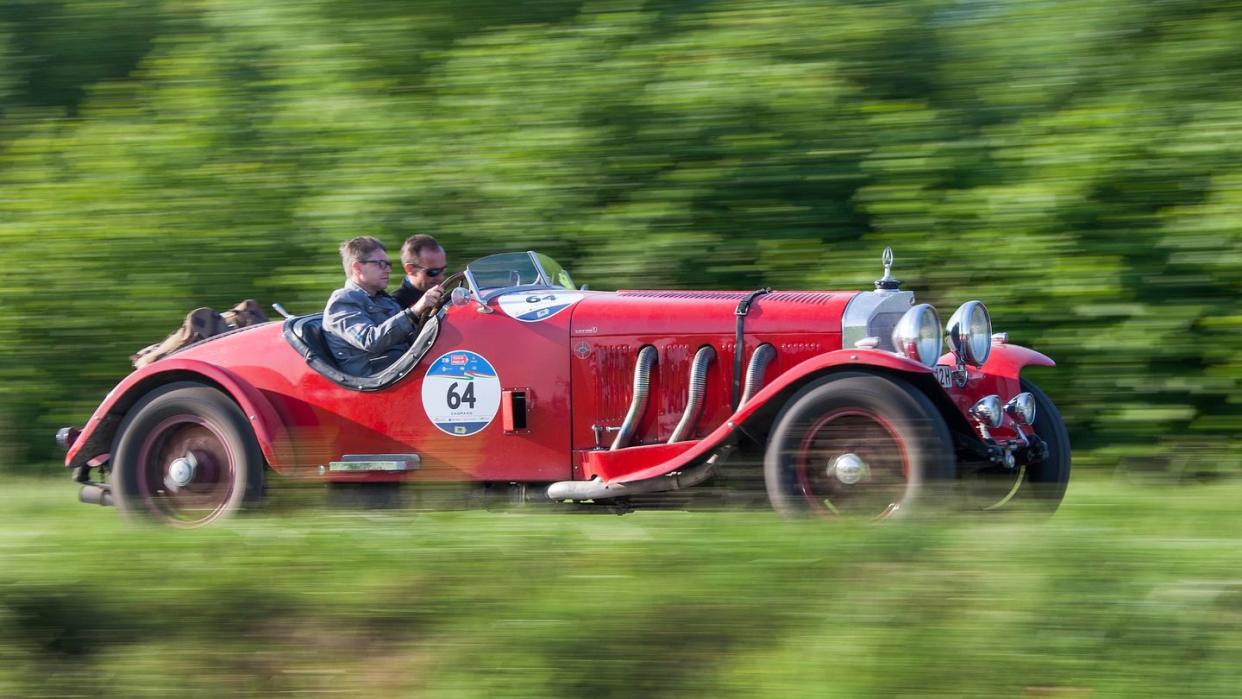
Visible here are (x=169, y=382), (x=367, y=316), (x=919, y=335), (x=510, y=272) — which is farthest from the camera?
(x=510, y=272)

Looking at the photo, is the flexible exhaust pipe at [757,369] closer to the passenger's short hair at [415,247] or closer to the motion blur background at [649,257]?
the motion blur background at [649,257]

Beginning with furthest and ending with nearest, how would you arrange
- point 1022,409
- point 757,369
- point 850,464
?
1. point 1022,409
2. point 757,369
3. point 850,464

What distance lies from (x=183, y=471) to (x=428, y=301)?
1.50 metres

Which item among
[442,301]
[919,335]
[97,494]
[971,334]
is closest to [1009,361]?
[971,334]

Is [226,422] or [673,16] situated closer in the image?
[226,422]

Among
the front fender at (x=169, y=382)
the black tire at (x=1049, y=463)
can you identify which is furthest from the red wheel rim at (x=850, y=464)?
the front fender at (x=169, y=382)

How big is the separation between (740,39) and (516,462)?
4206 mm

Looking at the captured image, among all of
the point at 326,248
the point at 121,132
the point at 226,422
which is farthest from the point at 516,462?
the point at 121,132

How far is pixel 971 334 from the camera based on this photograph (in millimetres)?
6246

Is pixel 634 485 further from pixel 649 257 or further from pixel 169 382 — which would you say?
pixel 649 257

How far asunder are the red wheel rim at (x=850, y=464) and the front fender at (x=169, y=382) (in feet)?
8.75

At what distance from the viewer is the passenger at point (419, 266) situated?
23.0 ft

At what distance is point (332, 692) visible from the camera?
160 inches

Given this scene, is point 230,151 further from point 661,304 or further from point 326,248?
point 661,304
